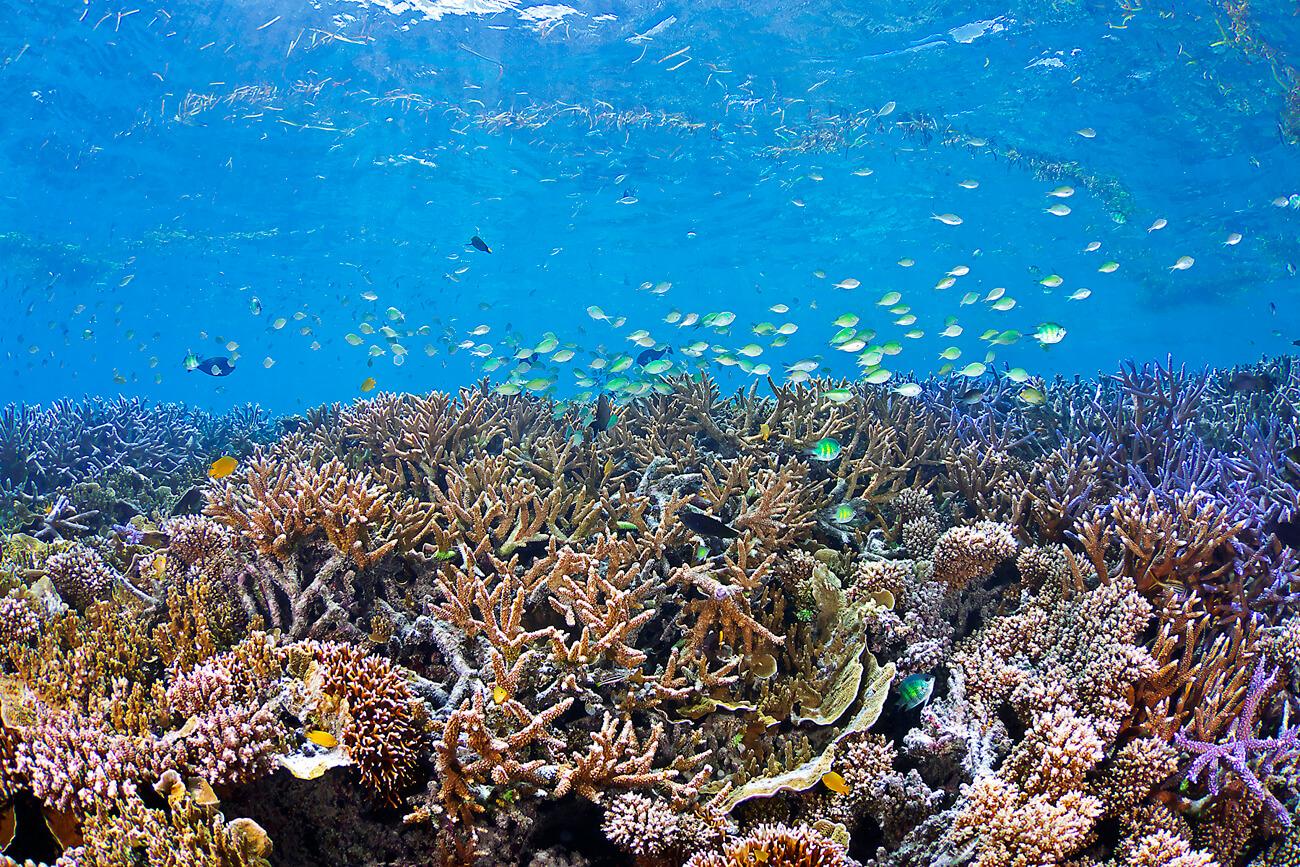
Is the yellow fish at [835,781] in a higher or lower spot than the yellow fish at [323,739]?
lower

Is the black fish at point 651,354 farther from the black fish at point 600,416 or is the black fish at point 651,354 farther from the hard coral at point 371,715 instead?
the hard coral at point 371,715

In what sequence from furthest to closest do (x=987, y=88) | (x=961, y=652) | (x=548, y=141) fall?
(x=548, y=141) → (x=987, y=88) → (x=961, y=652)

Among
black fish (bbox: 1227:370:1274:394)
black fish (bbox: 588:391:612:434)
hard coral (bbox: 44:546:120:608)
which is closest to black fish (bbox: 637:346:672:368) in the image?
black fish (bbox: 588:391:612:434)

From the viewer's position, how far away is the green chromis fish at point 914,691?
340 cm

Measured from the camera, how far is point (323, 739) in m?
2.59

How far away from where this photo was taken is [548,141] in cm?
2661

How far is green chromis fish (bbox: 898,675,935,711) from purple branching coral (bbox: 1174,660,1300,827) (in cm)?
107

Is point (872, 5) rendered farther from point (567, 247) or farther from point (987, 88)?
point (567, 247)

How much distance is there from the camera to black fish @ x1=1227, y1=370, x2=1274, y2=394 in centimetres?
854

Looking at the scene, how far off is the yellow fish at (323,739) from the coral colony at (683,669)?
2cm

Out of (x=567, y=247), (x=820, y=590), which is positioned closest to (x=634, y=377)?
(x=820, y=590)

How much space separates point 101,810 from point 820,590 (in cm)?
358

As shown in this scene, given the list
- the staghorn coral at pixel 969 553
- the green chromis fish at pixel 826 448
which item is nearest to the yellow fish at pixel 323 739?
the staghorn coral at pixel 969 553

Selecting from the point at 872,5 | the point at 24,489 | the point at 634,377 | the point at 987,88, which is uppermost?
the point at 987,88
